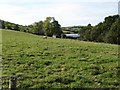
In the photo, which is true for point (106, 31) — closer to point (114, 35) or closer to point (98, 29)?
point (98, 29)

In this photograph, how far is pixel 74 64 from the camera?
67.8 ft

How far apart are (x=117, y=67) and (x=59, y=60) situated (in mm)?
5107

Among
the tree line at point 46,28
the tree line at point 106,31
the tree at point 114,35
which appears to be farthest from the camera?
the tree line at point 46,28

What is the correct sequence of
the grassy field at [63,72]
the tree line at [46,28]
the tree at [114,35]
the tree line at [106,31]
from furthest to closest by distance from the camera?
the tree line at [46,28] → the tree line at [106,31] → the tree at [114,35] → the grassy field at [63,72]

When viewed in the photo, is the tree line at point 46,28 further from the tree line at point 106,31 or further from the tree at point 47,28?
the tree line at point 106,31

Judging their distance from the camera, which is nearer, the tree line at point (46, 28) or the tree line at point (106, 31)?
the tree line at point (106, 31)

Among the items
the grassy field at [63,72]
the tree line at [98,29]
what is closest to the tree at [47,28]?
the tree line at [98,29]

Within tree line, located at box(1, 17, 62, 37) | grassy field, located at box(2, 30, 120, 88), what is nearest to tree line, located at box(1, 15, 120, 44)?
tree line, located at box(1, 17, 62, 37)

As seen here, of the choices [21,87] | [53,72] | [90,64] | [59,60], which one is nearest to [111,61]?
[90,64]

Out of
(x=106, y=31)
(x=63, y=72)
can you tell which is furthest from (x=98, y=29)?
(x=63, y=72)

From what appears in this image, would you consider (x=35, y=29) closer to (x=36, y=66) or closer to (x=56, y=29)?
(x=56, y=29)

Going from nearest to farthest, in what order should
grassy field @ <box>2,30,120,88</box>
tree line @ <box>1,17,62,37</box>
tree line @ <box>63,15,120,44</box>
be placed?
grassy field @ <box>2,30,120,88</box> → tree line @ <box>63,15,120,44</box> → tree line @ <box>1,17,62,37</box>

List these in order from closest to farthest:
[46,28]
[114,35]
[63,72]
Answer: [63,72] < [114,35] < [46,28]

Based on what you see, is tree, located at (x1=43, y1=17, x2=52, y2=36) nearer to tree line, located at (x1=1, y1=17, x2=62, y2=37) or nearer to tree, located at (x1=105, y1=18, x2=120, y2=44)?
tree line, located at (x1=1, y1=17, x2=62, y2=37)
